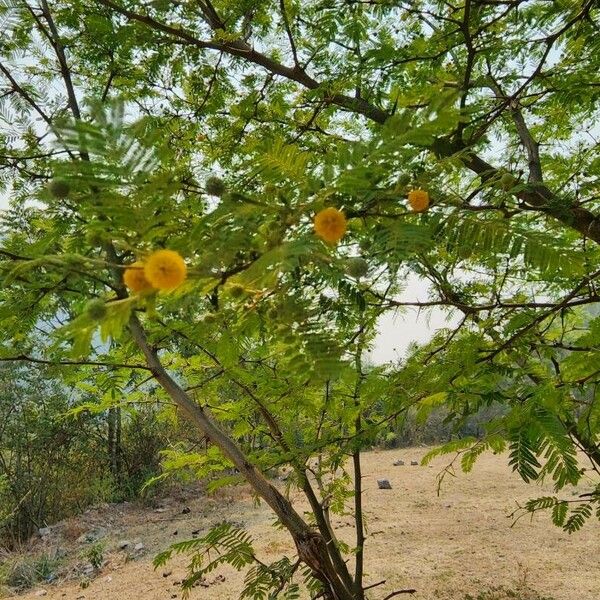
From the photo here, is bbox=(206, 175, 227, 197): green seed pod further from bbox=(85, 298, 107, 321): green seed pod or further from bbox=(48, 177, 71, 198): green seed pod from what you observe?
bbox=(85, 298, 107, 321): green seed pod

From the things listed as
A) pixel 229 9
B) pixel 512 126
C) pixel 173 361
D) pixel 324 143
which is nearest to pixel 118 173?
pixel 173 361

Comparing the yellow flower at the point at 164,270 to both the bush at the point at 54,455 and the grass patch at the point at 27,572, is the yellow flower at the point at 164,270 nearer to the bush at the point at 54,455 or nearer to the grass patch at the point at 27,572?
the grass patch at the point at 27,572

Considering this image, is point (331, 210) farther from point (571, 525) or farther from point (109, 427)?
point (109, 427)

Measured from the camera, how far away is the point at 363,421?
2.57 meters

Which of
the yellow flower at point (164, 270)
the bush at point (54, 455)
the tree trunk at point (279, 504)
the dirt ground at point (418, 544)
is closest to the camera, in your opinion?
the yellow flower at point (164, 270)

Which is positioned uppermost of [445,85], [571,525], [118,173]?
[445,85]

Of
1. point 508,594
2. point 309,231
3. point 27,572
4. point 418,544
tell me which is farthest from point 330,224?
point 27,572

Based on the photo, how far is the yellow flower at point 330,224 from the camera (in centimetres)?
56

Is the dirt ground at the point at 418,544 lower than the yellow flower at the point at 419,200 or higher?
lower

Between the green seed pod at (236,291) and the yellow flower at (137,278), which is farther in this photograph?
the green seed pod at (236,291)

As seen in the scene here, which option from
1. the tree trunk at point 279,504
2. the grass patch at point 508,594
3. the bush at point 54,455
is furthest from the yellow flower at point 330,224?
the bush at point 54,455

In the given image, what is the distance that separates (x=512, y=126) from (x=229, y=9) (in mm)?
1977

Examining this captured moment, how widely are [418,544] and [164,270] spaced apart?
7.08 metres

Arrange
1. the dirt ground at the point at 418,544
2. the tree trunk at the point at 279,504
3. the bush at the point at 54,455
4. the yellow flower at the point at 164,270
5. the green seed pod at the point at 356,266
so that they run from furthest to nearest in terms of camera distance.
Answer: the bush at the point at 54,455 → the dirt ground at the point at 418,544 → the tree trunk at the point at 279,504 → the green seed pod at the point at 356,266 → the yellow flower at the point at 164,270
